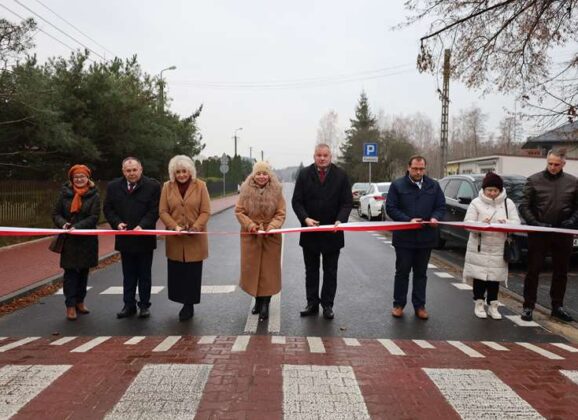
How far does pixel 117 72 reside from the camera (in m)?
20.8

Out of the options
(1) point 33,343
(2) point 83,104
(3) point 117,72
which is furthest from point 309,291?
(3) point 117,72

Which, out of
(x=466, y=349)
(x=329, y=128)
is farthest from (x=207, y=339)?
(x=329, y=128)

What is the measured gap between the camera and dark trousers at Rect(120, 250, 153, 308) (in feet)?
19.7

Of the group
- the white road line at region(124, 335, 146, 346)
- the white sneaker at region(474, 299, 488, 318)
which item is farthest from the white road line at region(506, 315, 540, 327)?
the white road line at region(124, 335, 146, 346)

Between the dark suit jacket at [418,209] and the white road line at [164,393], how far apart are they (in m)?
2.94

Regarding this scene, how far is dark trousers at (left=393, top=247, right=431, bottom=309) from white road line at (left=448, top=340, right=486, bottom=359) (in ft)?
3.32

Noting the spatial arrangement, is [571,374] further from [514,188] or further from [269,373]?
[514,188]

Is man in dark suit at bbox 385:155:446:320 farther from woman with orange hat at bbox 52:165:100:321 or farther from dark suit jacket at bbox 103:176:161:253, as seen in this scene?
woman with orange hat at bbox 52:165:100:321

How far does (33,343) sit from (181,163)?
2398 mm

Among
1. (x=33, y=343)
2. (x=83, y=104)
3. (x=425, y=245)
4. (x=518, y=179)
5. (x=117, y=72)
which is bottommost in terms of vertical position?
(x=33, y=343)

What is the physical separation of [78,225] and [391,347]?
3.77 metres

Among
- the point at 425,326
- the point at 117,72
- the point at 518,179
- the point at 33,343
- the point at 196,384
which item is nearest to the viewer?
the point at 196,384

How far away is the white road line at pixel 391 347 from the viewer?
4.63 m

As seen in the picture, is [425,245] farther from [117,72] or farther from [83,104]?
[117,72]
